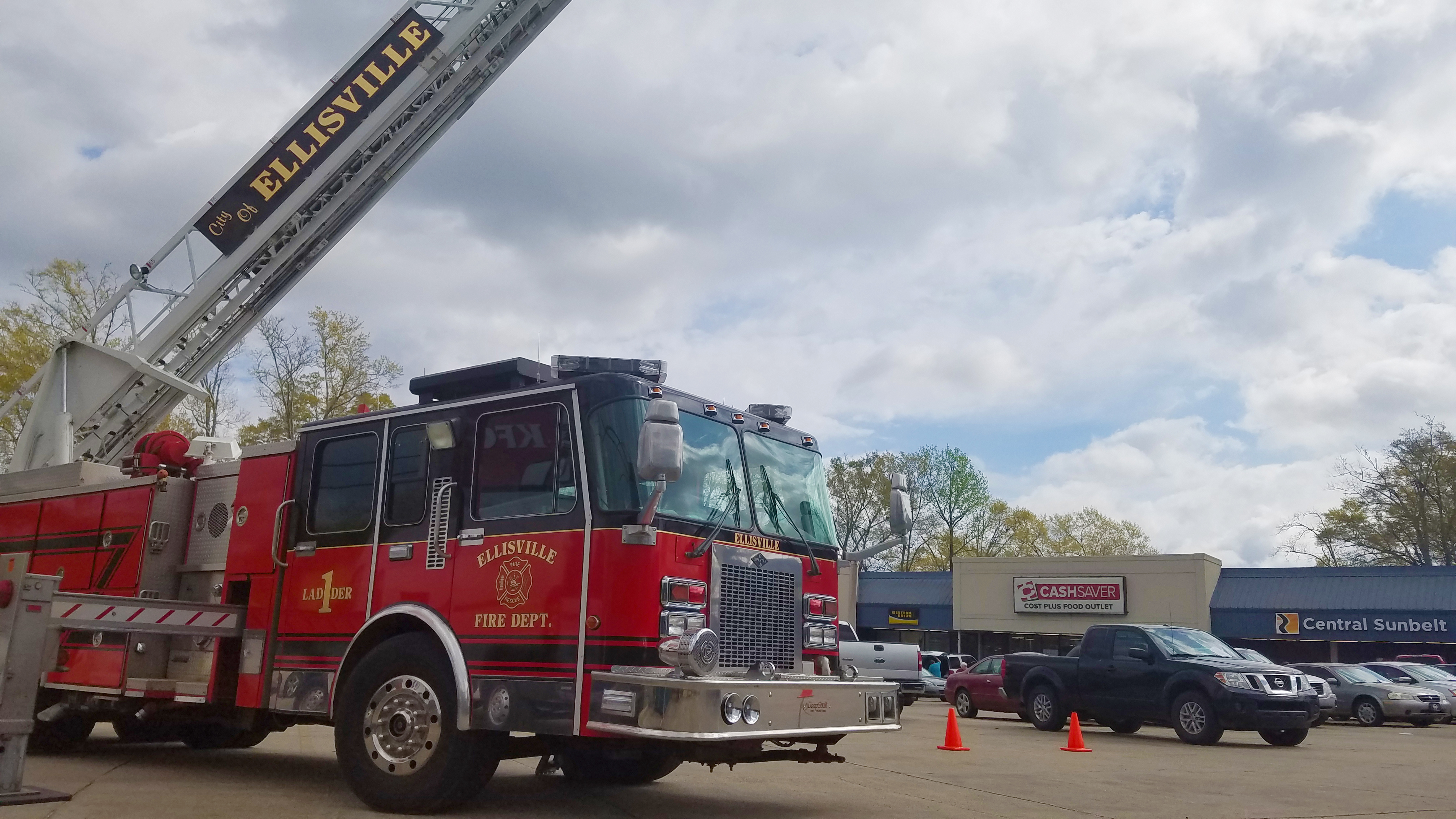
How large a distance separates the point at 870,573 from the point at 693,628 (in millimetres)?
45509

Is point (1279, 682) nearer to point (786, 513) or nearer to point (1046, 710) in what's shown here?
point (1046, 710)

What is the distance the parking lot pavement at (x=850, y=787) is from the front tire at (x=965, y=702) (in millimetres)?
8971

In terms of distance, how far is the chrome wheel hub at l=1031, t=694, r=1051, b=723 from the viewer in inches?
708

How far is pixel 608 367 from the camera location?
7234 millimetres

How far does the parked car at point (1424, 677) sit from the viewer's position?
23359 mm

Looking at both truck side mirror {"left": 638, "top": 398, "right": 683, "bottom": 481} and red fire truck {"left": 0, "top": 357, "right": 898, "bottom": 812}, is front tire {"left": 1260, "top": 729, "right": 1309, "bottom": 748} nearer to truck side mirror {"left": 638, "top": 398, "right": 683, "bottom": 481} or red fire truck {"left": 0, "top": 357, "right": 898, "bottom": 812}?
red fire truck {"left": 0, "top": 357, "right": 898, "bottom": 812}

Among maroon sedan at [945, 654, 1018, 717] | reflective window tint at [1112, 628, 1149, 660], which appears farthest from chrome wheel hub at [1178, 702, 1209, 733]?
maroon sedan at [945, 654, 1018, 717]

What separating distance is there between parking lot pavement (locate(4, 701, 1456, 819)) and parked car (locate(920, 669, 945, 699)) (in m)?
18.4

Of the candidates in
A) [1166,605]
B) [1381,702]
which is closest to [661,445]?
[1381,702]

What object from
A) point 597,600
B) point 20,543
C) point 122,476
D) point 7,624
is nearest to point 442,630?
point 597,600

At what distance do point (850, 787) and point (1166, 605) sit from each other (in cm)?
3476

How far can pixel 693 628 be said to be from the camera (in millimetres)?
6637

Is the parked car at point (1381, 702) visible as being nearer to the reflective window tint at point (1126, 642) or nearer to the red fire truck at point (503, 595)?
the reflective window tint at point (1126, 642)

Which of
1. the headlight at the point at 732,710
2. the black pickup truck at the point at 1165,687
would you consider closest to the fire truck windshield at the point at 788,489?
the headlight at the point at 732,710
